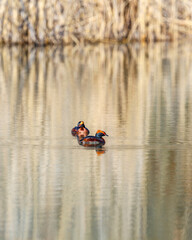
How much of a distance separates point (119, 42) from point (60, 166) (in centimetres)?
Result: 1502

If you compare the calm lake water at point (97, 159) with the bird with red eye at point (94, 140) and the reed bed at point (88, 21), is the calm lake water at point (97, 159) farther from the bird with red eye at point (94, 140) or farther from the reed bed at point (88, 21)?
the reed bed at point (88, 21)

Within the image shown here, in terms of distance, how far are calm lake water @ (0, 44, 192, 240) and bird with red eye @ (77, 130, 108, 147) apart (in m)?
0.07

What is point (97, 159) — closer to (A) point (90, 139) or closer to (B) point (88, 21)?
(A) point (90, 139)

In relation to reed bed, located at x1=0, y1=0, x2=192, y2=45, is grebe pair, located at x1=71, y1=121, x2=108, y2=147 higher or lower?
lower

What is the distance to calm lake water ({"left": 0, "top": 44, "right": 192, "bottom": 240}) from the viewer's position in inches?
202

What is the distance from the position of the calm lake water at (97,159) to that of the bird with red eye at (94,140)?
0.23 feet

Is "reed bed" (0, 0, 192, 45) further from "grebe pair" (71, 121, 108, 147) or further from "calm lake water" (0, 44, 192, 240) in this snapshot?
"grebe pair" (71, 121, 108, 147)

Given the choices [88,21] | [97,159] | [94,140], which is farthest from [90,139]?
[88,21]

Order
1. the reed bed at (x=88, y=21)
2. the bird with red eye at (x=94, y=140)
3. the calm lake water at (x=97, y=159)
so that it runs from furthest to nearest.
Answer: the reed bed at (x=88, y=21)
the bird with red eye at (x=94, y=140)
the calm lake water at (x=97, y=159)

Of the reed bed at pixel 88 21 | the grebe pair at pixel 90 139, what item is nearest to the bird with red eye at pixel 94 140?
the grebe pair at pixel 90 139

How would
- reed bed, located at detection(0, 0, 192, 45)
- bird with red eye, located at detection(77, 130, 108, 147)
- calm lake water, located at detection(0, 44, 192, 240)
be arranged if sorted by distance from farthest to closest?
reed bed, located at detection(0, 0, 192, 45)
bird with red eye, located at detection(77, 130, 108, 147)
calm lake water, located at detection(0, 44, 192, 240)

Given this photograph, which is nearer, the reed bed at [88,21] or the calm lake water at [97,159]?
the calm lake water at [97,159]

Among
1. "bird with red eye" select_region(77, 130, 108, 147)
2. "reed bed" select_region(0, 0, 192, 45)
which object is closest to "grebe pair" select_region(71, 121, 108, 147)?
"bird with red eye" select_region(77, 130, 108, 147)

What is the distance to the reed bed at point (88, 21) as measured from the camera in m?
20.1
